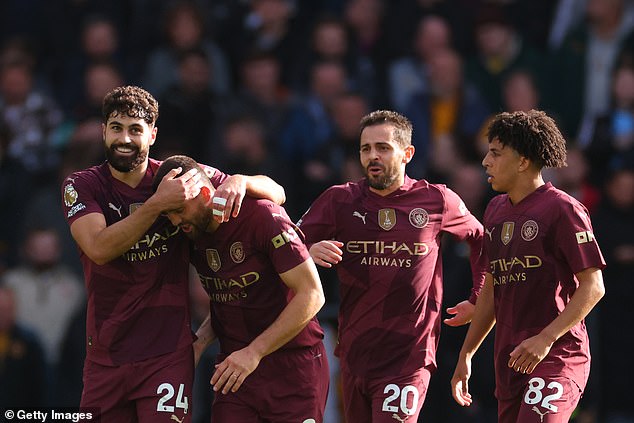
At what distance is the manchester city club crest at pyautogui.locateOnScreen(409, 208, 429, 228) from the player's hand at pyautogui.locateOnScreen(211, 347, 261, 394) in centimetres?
166

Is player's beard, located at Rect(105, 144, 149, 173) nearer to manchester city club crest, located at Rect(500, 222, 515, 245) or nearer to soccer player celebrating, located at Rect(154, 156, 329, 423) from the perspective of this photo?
soccer player celebrating, located at Rect(154, 156, 329, 423)

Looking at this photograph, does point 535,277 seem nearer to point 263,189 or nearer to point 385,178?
point 385,178

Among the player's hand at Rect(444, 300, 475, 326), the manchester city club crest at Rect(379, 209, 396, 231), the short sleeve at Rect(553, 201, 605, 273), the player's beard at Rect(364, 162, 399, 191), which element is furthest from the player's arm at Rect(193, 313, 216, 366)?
the short sleeve at Rect(553, 201, 605, 273)

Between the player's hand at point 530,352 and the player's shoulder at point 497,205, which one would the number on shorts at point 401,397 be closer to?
the player's hand at point 530,352

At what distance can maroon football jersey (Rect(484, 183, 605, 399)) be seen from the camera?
806cm

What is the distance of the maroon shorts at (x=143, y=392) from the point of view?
798 centimetres

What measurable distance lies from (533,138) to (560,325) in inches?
49.4

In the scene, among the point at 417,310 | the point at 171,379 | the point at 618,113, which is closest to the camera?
the point at 171,379

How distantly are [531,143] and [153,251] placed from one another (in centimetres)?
251

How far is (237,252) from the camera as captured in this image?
8219 millimetres

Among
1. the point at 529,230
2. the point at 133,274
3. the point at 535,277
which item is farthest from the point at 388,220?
the point at 133,274

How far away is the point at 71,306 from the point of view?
13.5m

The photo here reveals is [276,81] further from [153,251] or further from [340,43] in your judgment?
[153,251]

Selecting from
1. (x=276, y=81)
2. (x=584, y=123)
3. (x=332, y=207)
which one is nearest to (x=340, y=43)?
(x=276, y=81)
